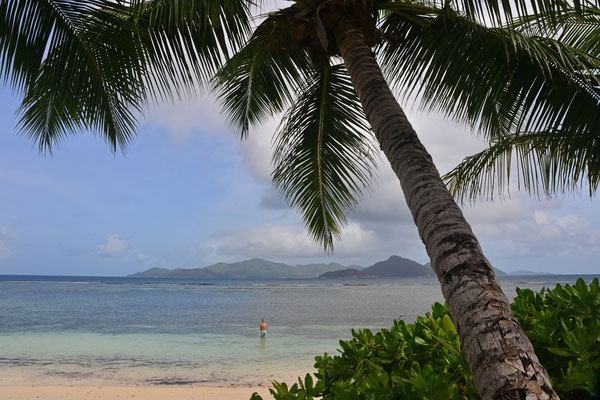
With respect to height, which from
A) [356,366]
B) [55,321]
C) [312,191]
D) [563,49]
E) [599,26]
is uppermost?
[599,26]

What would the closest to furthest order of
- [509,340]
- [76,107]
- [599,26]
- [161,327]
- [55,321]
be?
[509,340], [76,107], [599,26], [161,327], [55,321]

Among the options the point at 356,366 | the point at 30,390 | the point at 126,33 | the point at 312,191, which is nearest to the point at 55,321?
the point at 30,390

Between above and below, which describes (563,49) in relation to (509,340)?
above

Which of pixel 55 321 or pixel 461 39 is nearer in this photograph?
pixel 461 39

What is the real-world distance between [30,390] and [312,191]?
310 inches

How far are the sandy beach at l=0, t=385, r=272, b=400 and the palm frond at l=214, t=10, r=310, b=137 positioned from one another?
581cm

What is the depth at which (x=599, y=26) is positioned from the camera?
6449 mm

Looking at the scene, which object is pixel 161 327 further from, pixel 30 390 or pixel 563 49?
pixel 563 49

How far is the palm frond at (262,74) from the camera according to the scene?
5227 mm

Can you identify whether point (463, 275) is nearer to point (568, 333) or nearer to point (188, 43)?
point (568, 333)

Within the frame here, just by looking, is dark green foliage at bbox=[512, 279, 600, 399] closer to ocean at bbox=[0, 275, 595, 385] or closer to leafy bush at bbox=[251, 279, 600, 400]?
leafy bush at bbox=[251, 279, 600, 400]

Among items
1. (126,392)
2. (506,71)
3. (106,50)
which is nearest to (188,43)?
(106,50)

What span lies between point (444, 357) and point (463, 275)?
1.23ft

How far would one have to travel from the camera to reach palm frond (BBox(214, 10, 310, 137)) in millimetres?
5227
